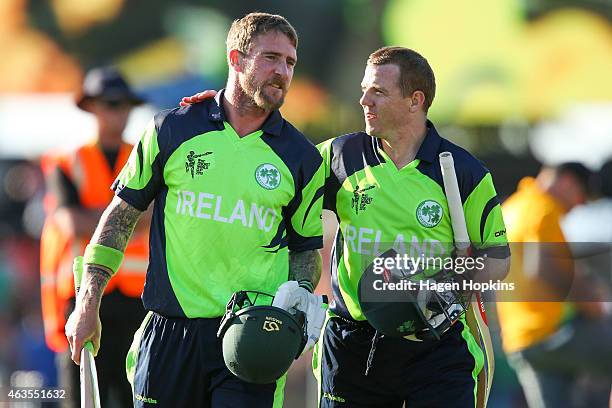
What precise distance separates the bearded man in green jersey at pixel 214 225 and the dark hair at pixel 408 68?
53 centimetres

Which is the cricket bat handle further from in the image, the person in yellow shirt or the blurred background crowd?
the blurred background crowd

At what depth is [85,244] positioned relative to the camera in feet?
23.1

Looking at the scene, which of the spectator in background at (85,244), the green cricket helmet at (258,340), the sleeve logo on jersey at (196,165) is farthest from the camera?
the spectator in background at (85,244)

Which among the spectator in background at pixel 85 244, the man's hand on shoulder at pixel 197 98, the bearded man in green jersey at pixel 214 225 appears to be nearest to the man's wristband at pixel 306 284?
the bearded man in green jersey at pixel 214 225

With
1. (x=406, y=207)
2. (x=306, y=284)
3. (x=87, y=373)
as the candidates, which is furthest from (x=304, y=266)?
(x=87, y=373)

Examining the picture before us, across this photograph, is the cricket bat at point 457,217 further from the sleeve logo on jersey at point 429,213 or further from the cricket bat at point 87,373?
the cricket bat at point 87,373

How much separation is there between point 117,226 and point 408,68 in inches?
56.2

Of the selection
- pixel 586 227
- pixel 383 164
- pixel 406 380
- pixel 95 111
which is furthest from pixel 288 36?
pixel 586 227

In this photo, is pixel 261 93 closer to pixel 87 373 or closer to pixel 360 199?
pixel 360 199

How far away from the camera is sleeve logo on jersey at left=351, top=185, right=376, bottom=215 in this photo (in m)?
5.31

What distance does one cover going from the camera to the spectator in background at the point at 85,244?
6938 millimetres

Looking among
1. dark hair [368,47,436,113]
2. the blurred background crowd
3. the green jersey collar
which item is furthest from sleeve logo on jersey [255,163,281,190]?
the blurred background crowd

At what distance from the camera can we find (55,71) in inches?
414

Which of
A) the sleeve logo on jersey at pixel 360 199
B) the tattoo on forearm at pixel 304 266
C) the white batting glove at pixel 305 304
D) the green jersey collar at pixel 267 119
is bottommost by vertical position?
the white batting glove at pixel 305 304
